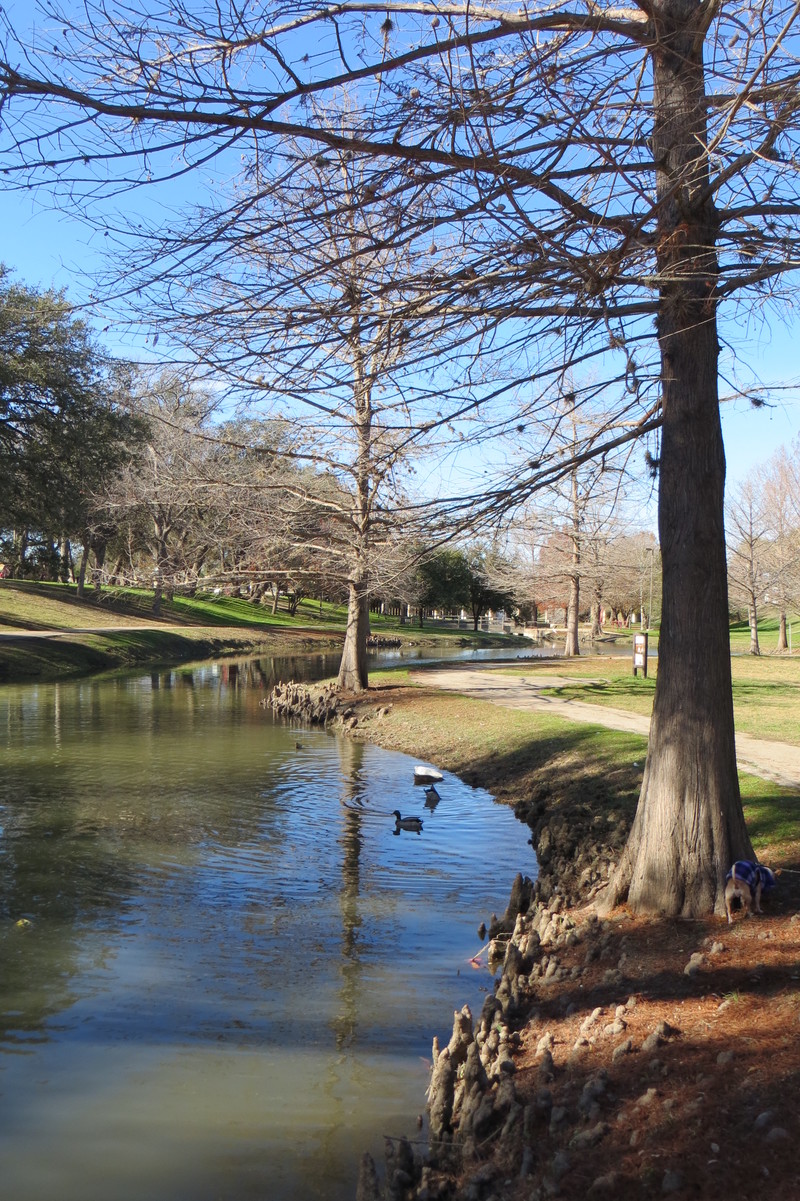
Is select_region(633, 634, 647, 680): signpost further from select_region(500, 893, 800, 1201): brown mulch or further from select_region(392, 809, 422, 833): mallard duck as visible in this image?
select_region(500, 893, 800, 1201): brown mulch

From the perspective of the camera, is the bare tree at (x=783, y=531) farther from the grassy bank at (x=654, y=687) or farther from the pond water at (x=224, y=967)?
the pond water at (x=224, y=967)

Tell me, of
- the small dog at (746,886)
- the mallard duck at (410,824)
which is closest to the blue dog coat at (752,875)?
the small dog at (746,886)

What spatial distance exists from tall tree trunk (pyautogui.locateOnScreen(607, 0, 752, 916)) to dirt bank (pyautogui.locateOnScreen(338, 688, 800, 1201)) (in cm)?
38

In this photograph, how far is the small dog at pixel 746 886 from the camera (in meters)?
6.37

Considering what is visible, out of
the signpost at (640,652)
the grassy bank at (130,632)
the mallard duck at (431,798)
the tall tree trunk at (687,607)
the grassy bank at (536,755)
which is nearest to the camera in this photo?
the tall tree trunk at (687,607)

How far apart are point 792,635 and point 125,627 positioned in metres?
43.1

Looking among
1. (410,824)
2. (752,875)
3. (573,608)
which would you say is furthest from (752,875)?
(573,608)

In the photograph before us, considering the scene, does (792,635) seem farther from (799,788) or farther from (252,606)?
(799,788)

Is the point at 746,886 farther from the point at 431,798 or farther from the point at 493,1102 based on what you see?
the point at 431,798

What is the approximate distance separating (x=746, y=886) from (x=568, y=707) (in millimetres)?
13384

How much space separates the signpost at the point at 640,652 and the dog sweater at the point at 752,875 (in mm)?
20843

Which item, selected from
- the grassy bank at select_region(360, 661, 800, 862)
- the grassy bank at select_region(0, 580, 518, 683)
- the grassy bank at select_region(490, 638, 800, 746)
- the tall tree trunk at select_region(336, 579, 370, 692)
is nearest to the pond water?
the grassy bank at select_region(360, 661, 800, 862)

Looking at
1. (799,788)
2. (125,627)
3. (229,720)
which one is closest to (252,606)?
(125,627)

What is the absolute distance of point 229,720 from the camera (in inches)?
879
